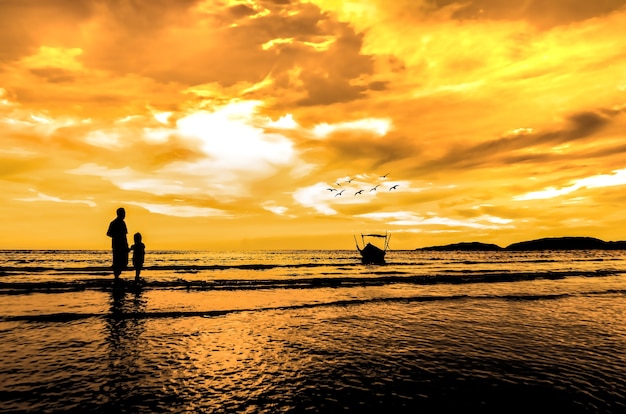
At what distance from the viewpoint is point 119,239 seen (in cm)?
1870

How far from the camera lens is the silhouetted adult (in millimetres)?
18594

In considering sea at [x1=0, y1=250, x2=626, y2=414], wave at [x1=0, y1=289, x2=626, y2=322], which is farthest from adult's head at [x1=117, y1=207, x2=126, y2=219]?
wave at [x1=0, y1=289, x2=626, y2=322]

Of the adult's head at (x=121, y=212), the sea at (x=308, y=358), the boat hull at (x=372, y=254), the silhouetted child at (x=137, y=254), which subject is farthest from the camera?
the boat hull at (x=372, y=254)

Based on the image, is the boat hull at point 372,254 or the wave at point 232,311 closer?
the wave at point 232,311

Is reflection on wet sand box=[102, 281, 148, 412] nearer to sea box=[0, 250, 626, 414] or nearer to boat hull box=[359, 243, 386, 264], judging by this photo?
sea box=[0, 250, 626, 414]

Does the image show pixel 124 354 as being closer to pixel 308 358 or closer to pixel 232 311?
pixel 308 358

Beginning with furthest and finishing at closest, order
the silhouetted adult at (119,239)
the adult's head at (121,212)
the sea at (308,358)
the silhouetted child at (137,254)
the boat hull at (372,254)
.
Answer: the boat hull at (372,254) < the silhouetted child at (137,254) < the silhouetted adult at (119,239) < the adult's head at (121,212) < the sea at (308,358)

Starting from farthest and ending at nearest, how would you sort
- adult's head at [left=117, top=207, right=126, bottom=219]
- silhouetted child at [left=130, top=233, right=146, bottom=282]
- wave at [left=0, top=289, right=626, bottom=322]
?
silhouetted child at [left=130, top=233, right=146, bottom=282]
adult's head at [left=117, top=207, right=126, bottom=219]
wave at [left=0, top=289, right=626, bottom=322]

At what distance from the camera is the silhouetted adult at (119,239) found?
18.6 metres

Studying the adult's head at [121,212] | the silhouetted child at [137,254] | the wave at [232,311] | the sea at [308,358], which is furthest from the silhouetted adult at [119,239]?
the wave at [232,311]

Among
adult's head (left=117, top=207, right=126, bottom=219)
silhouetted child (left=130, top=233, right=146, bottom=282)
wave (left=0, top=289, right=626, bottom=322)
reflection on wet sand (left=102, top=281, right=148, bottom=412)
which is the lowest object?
wave (left=0, top=289, right=626, bottom=322)

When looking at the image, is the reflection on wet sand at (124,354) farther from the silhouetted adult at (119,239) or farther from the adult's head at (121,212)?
the adult's head at (121,212)

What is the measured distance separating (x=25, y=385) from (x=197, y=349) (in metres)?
3.43

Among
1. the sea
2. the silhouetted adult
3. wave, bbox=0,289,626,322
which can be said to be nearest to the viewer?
the sea
